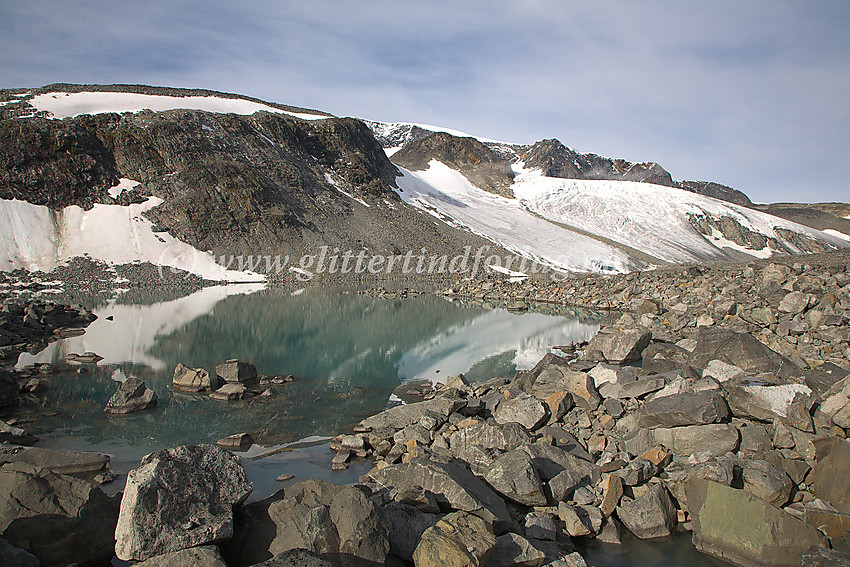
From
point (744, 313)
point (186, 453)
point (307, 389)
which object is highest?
point (744, 313)

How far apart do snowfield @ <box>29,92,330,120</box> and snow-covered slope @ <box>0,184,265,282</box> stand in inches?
452

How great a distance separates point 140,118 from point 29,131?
8.90 meters

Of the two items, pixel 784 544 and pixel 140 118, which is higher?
pixel 140 118

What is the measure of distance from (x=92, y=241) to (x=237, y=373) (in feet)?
111

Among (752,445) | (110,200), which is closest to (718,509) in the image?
(752,445)

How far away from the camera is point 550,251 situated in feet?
178

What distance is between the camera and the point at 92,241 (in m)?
39.5

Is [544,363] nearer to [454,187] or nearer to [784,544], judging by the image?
[784,544]

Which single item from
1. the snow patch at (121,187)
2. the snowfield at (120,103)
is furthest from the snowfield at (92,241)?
the snowfield at (120,103)

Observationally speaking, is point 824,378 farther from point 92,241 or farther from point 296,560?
point 92,241

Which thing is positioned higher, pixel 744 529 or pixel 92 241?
pixel 744 529

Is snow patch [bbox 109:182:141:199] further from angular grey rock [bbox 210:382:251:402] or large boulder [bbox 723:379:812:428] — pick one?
large boulder [bbox 723:379:812:428]

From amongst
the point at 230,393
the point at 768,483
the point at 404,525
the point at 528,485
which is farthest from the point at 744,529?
the point at 230,393

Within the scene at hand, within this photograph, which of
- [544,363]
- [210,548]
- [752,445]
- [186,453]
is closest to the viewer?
[210,548]
